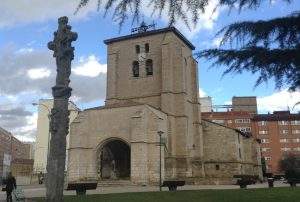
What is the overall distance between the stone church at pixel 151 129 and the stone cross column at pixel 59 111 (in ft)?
87.2

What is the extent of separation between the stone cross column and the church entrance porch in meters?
32.8

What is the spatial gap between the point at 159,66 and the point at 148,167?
591 inches

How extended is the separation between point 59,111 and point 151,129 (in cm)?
3044

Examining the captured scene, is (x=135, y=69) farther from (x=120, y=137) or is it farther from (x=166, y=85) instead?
(x=120, y=137)

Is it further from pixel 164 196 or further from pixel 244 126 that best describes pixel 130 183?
pixel 244 126

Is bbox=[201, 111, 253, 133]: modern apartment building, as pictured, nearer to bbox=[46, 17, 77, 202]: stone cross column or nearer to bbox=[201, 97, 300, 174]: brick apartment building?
bbox=[201, 97, 300, 174]: brick apartment building

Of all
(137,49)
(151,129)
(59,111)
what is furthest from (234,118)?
(59,111)

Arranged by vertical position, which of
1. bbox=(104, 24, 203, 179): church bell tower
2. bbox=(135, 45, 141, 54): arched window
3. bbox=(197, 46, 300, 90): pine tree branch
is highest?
bbox=(135, 45, 141, 54): arched window

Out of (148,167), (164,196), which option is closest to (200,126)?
(148,167)

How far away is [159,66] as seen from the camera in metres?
52.2

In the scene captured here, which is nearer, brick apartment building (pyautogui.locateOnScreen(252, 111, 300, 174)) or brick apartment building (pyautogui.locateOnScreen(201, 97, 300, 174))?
brick apartment building (pyautogui.locateOnScreen(201, 97, 300, 174))

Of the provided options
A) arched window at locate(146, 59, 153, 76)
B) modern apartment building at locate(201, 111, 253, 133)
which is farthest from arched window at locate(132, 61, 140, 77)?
modern apartment building at locate(201, 111, 253, 133)

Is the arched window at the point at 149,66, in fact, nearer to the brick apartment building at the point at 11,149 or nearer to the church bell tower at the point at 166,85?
the church bell tower at the point at 166,85

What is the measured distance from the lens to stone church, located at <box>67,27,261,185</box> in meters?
43.1
